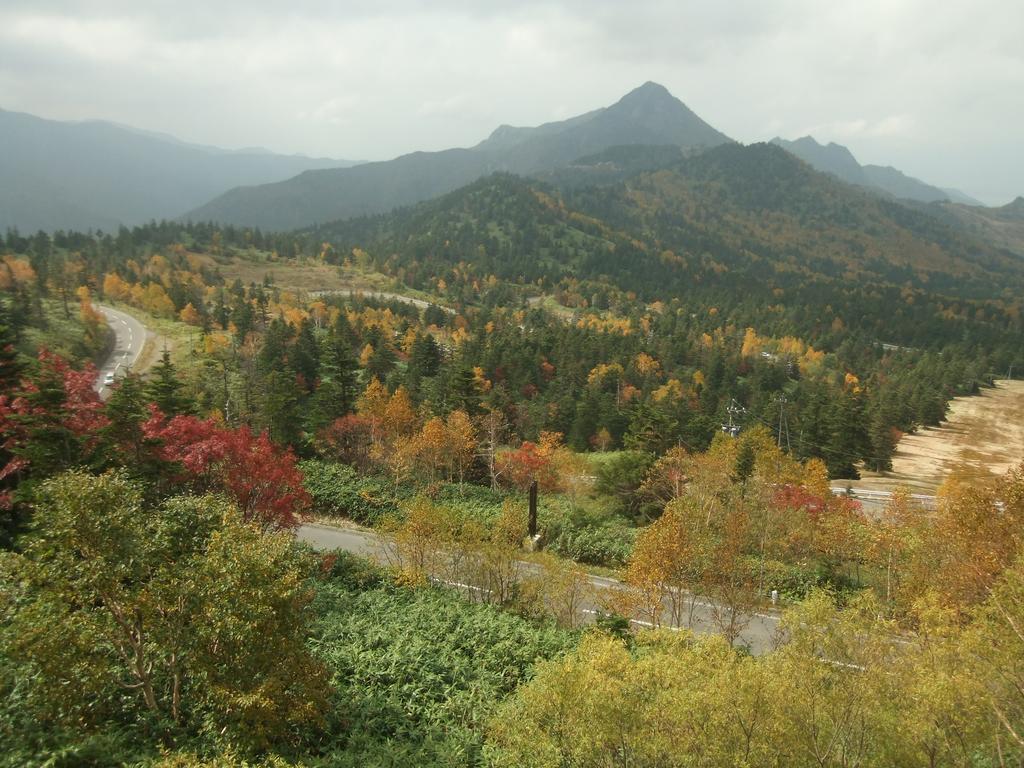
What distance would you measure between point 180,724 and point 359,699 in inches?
234

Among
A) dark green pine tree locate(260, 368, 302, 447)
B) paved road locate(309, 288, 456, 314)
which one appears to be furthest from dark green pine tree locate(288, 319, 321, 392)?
paved road locate(309, 288, 456, 314)

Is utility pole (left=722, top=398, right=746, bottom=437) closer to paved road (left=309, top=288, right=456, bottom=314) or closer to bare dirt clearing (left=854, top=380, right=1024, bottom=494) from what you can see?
bare dirt clearing (left=854, top=380, right=1024, bottom=494)

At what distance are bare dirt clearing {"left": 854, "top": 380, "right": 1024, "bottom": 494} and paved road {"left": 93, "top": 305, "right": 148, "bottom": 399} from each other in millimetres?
95587

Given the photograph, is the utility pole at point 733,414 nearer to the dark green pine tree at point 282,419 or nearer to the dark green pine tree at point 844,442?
the dark green pine tree at point 844,442

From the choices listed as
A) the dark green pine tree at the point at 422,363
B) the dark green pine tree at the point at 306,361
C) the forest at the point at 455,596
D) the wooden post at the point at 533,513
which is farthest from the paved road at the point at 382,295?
the wooden post at the point at 533,513

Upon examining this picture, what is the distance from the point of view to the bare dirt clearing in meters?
73.8

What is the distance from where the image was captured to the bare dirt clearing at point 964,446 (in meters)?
73.8

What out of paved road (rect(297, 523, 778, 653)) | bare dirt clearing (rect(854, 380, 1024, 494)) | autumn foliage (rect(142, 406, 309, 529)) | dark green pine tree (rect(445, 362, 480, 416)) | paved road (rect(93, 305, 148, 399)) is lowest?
bare dirt clearing (rect(854, 380, 1024, 494))

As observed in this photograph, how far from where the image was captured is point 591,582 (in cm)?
3541

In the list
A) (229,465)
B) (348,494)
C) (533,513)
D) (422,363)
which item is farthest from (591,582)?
(422,363)

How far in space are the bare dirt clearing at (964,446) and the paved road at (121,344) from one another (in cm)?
9559

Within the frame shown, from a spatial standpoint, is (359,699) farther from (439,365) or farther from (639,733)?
(439,365)

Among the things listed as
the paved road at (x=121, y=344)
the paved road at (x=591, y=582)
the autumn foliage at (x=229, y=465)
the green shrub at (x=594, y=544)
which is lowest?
the green shrub at (x=594, y=544)

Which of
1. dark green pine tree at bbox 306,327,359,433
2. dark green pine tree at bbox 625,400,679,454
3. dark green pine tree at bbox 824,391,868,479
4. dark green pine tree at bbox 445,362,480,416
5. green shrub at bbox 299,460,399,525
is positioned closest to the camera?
green shrub at bbox 299,460,399,525
